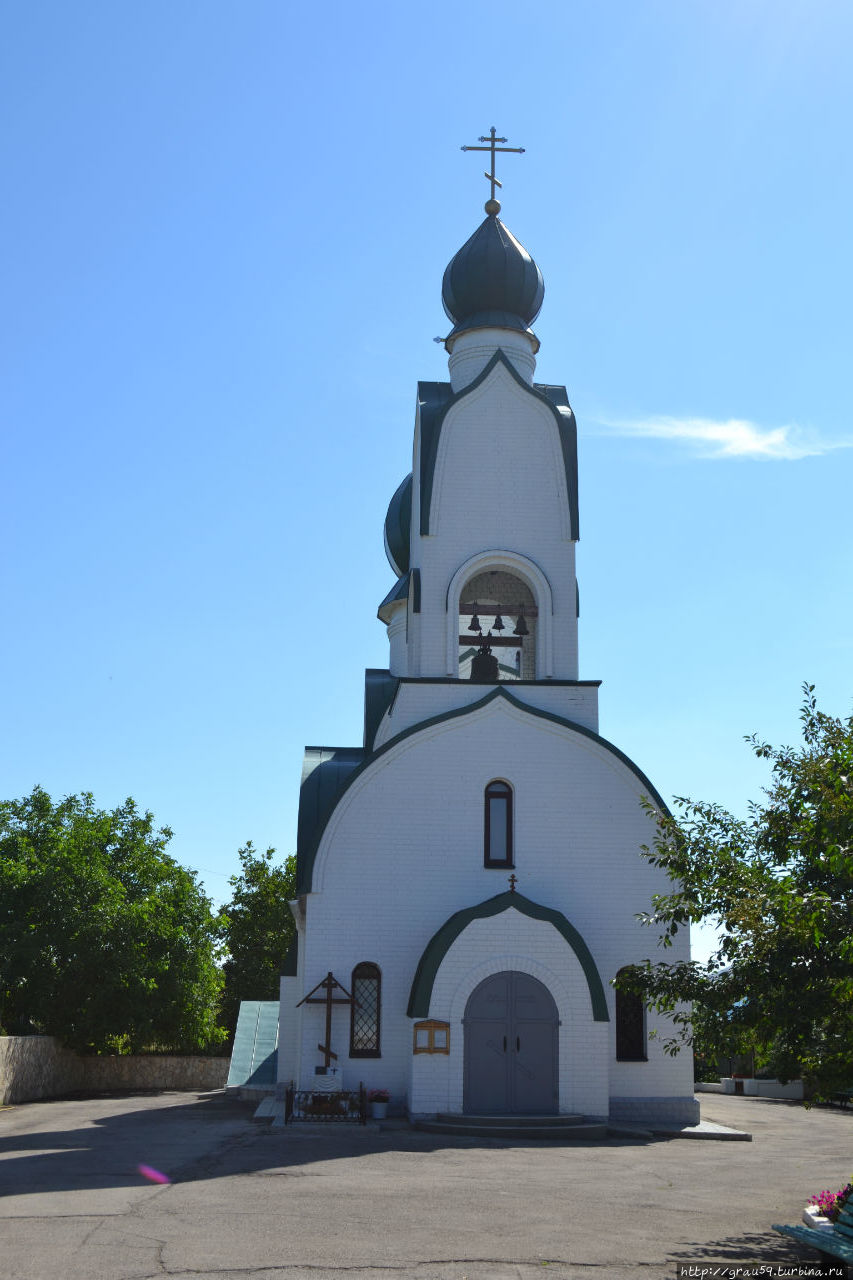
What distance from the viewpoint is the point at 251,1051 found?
84.0 feet

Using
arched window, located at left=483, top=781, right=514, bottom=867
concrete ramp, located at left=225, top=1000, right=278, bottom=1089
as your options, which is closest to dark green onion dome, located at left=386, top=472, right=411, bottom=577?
arched window, located at left=483, top=781, right=514, bottom=867

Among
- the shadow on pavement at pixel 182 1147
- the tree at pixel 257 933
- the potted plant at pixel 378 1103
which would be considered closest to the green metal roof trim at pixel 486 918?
the potted plant at pixel 378 1103

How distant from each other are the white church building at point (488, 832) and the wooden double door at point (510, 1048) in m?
0.02

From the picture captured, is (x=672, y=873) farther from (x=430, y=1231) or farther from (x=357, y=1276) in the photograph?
(x=357, y=1276)

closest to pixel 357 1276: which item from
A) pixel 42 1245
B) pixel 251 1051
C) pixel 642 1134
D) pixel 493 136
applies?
pixel 42 1245

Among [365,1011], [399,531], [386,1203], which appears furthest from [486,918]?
[399,531]

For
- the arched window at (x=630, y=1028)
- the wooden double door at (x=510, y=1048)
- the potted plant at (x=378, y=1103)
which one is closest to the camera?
the potted plant at (x=378, y=1103)

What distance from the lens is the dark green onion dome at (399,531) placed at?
26344mm

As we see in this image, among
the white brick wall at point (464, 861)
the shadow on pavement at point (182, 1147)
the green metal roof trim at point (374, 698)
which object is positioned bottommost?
the shadow on pavement at point (182, 1147)

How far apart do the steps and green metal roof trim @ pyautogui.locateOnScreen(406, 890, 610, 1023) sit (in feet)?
4.53

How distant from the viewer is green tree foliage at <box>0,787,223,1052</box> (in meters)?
24.8

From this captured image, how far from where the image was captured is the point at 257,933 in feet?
133

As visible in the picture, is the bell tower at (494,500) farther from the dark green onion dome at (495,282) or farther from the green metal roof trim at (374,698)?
the green metal roof trim at (374,698)

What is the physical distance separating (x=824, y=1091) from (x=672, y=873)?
1.85 meters
